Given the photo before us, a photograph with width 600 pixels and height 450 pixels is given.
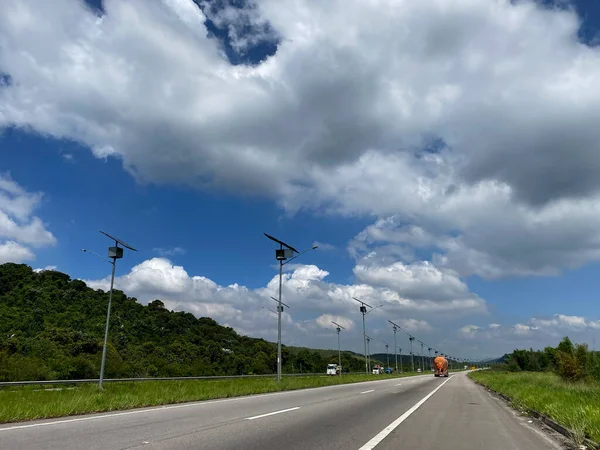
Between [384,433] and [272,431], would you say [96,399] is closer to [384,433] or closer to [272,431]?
[272,431]

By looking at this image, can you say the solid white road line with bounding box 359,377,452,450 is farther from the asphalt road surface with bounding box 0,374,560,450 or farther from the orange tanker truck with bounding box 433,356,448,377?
the orange tanker truck with bounding box 433,356,448,377

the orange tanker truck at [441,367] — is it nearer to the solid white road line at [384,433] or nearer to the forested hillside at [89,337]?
the forested hillside at [89,337]

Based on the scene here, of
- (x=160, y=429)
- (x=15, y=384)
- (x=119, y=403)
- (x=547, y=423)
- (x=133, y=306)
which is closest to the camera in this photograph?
(x=160, y=429)

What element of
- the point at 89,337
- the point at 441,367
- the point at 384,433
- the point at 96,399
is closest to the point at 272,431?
the point at 384,433

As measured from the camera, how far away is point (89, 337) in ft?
193

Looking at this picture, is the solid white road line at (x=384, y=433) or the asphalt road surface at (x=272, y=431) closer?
the asphalt road surface at (x=272, y=431)

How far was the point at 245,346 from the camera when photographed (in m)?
104

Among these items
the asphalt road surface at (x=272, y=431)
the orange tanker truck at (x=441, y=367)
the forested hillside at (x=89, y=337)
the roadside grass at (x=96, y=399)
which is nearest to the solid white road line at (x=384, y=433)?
the asphalt road surface at (x=272, y=431)

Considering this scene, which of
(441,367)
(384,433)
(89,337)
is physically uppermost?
(89,337)

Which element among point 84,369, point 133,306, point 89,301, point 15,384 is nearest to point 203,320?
point 133,306

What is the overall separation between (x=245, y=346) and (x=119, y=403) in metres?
90.2

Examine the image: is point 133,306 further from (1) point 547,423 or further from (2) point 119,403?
(1) point 547,423

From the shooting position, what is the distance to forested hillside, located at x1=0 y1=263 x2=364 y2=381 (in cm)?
5100

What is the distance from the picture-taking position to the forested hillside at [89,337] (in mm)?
51000
